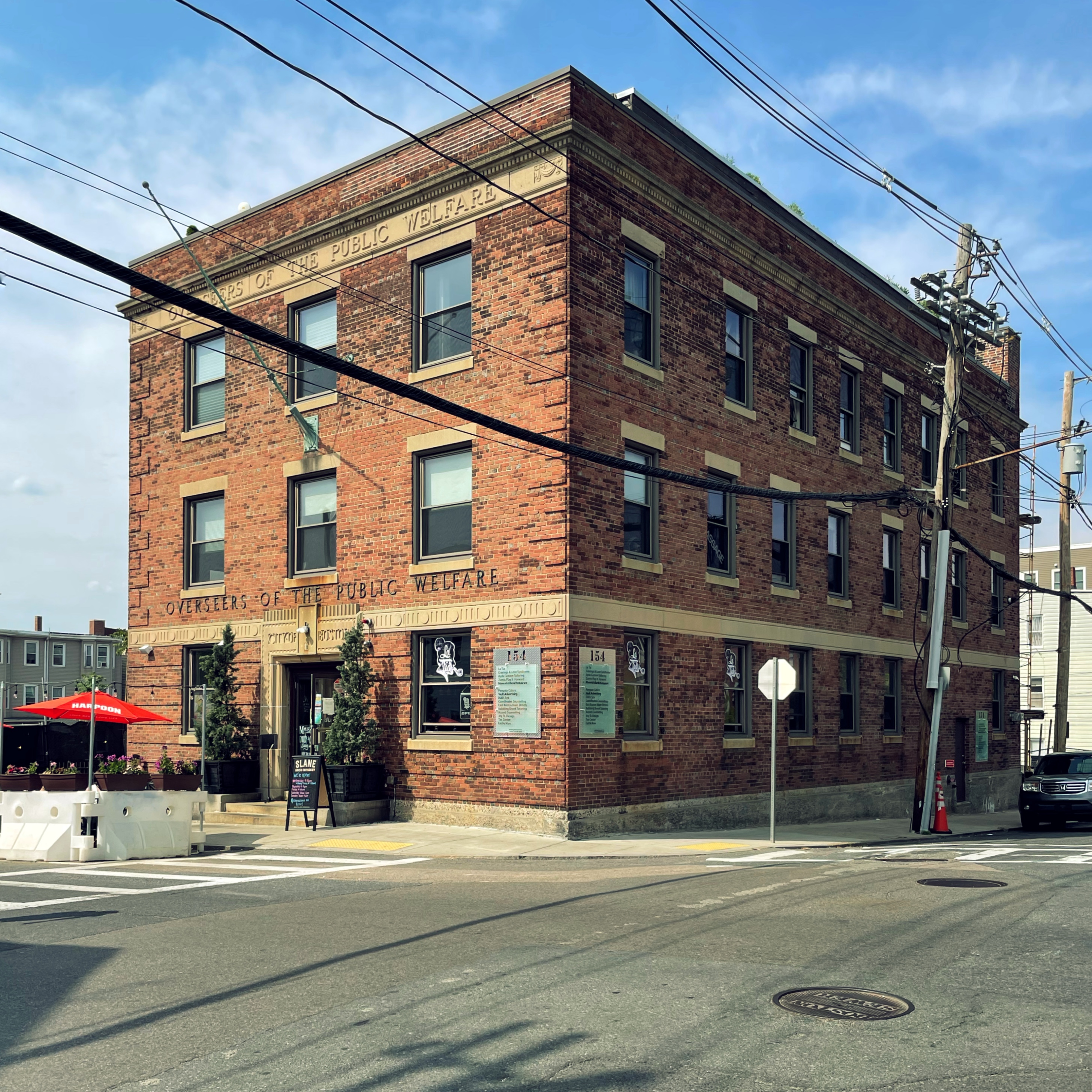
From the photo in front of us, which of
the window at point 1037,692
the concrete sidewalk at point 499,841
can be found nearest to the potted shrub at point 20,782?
the concrete sidewalk at point 499,841

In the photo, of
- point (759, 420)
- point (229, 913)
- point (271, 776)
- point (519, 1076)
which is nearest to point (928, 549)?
point (759, 420)

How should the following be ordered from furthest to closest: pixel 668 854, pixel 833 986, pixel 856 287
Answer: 1. pixel 856 287
2. pixel 668 854
3. pixel 833 986

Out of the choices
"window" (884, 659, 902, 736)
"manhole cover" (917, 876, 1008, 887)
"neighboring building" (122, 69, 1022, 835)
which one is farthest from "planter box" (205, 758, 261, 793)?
"window" (884, 659, 902, 736)

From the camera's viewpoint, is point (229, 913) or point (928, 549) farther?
point (928, 549)

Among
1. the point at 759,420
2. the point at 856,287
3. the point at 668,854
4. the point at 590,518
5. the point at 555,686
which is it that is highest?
the point at 856,287

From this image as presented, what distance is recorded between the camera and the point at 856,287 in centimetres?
2723

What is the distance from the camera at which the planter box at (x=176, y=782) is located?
18.4 m

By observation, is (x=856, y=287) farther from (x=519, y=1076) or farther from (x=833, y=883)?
(x=519, y=1076)

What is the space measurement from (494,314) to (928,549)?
1593cm

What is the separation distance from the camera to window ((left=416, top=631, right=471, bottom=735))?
1939 centimetres

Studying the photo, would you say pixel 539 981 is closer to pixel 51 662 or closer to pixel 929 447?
pixel 929 447

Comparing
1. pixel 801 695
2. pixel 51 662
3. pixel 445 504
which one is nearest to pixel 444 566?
pixel 445 504

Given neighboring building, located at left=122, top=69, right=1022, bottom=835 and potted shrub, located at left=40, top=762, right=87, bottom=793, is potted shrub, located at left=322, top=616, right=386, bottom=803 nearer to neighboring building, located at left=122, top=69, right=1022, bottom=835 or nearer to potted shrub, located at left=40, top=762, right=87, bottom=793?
neighboring building, located at left=122, top=69, right=1022, bottom=835

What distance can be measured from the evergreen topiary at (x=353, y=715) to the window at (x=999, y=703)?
72.2 ft
